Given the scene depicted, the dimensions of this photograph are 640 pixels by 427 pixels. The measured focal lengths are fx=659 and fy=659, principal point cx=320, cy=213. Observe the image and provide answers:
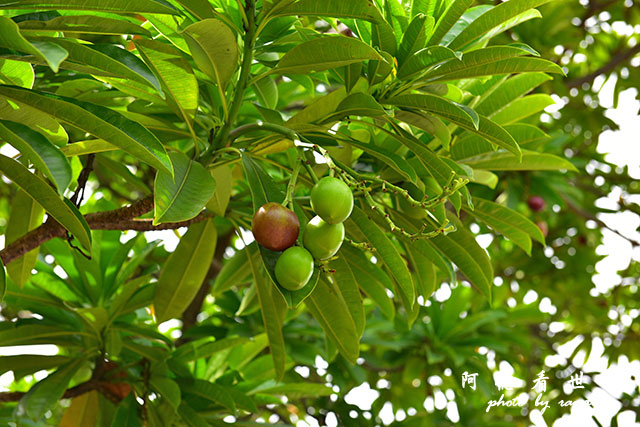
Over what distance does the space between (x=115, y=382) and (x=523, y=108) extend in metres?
1.22

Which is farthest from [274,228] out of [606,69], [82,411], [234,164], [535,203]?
[606,69]

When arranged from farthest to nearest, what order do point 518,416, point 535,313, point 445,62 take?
point 518,416, point 535,313, point 445,62

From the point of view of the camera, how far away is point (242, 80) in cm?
119

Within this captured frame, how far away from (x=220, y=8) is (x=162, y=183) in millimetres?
412

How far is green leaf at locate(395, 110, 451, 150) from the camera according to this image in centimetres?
119

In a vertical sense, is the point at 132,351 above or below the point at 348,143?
below

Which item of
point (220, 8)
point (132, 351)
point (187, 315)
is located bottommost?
point (187, 315)

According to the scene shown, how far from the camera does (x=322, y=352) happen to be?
229 cm

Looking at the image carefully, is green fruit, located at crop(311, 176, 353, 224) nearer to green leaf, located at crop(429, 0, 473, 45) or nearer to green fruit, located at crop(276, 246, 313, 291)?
green fruit, located at crop(276, 246, 313, 291)

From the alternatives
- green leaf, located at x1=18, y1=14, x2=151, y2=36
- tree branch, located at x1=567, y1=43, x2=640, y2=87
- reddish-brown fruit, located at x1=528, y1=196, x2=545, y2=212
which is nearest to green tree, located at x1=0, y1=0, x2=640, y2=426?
green leaf, located at x1=18, y1=14, x2=151, y2=36

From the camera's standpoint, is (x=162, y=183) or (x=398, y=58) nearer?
(x=162, y=183)

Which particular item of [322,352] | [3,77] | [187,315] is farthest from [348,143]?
[187,315]

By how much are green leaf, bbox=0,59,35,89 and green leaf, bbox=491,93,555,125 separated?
968 millimetres

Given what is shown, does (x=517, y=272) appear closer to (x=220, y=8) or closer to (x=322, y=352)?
(x=322, y=352)
